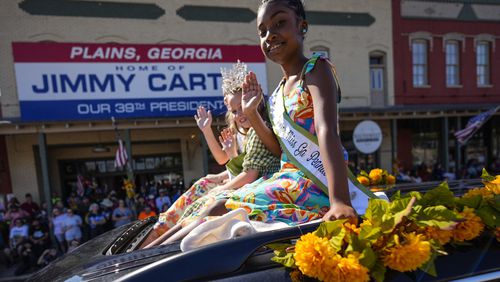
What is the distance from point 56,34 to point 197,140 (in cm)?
537

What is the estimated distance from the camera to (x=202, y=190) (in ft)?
7.09

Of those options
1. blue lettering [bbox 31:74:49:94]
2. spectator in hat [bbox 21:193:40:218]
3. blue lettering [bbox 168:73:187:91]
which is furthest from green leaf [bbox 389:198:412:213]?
blue lettering [bbox 31:74:49:94]

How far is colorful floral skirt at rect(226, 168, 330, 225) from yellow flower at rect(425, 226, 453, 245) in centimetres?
44

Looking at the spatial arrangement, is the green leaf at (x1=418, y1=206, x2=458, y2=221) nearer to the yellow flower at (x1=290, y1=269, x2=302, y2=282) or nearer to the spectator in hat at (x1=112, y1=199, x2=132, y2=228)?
the yellow flower at (x1=290, y1=269, x2=302, y2=282)

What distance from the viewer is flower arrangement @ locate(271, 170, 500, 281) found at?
95 centimetres

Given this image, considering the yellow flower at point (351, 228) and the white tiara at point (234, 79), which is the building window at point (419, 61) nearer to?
the white tiara at point (234, 79)

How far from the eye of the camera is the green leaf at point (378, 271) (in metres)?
Result: 0.96

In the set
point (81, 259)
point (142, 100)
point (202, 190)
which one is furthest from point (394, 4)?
point (81, 259)

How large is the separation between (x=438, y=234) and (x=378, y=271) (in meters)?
0.28

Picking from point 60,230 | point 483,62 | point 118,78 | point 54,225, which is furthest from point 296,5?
point 483,62

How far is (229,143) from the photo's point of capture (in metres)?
2.56

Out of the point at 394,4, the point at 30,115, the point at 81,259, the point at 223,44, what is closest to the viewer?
the point at 81,259

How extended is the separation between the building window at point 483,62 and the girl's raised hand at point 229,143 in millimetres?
14877

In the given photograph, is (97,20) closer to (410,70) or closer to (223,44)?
(223,44)
